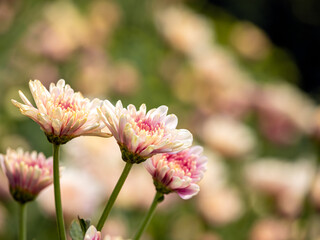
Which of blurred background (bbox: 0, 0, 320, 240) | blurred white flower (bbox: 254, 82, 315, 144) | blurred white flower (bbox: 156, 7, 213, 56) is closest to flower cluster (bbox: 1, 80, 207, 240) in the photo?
blurred background (bbox: 0, 0, 320, 240)

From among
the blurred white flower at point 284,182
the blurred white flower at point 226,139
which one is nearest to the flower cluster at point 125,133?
the blurred white flower at point 284,182

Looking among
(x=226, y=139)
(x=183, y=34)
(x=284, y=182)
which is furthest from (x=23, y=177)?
(x=183, y=34)

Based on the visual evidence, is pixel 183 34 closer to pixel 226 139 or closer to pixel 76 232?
pixel 226 139

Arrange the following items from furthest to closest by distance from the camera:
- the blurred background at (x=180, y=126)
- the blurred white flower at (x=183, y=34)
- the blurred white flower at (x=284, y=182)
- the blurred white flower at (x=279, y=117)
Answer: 1. the blurred white flower at (x=183, y=34)
2. the blurred white flower at (x=279, y=117)
3. the blurred white flower at (x=284, y=182)
4. the blurred background at (x=180, y=126)

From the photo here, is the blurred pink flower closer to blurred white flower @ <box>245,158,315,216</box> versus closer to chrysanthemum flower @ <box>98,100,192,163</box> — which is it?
blurred white flower @ <box>245,158,315,216</box>

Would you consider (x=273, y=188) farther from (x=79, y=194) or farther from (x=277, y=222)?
(x=79, y=194)

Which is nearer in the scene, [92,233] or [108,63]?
[92,233]

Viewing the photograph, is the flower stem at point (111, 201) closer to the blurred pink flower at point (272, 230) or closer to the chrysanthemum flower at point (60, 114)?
the chrysanthemum flower at point (60, 114)

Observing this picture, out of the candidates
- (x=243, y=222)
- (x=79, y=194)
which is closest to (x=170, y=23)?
(x=243, y=222)
